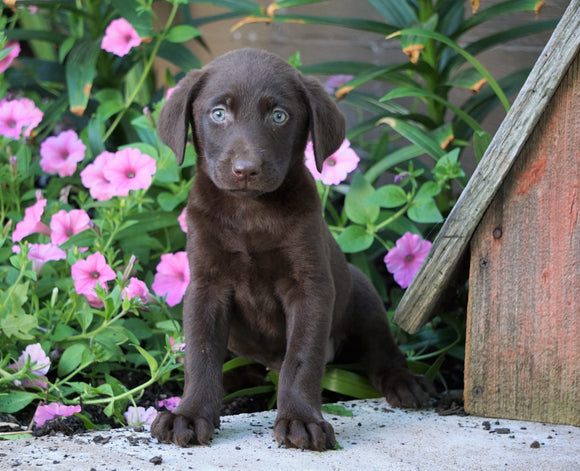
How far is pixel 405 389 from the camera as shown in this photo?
112 inches

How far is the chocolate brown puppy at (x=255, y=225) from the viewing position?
2.41m

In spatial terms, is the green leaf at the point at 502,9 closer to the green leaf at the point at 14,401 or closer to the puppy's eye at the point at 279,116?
the puppy's eye at the point at 279,116

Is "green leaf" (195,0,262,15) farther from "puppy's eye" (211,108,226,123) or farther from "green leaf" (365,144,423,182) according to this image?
"puppy's eye" (211,108,226,123)

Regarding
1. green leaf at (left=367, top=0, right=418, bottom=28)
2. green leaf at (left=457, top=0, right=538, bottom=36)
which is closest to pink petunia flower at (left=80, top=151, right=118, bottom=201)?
green leaf at (left=367, top=0, right=418, bottom=28)

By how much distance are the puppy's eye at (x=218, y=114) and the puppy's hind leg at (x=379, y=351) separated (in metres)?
0.96

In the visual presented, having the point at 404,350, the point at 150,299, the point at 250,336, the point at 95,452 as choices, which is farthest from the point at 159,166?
the point at 95,452

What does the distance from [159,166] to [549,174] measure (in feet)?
5.33

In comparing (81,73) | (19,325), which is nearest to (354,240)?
(19,325)

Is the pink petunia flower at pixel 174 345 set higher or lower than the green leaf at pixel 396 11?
lower

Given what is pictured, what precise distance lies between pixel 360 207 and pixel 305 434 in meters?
1.39

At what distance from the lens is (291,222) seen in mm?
2549

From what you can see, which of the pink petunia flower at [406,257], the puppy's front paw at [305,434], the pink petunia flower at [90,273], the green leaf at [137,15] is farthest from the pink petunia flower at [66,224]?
the puppy's front paw at [305,434]

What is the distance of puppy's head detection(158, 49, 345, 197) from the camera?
7.86 ft

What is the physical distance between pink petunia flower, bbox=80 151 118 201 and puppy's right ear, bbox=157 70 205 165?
28.8 inches
